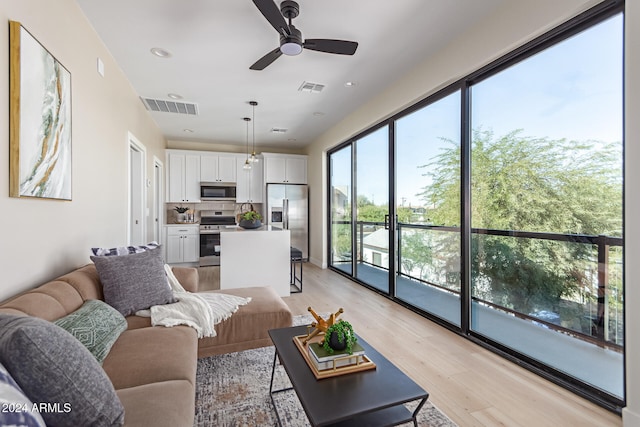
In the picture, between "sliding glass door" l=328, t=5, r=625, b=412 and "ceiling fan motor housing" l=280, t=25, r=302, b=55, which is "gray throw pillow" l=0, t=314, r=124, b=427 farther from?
"sliding glass door" l=328, t=5, r=625, b=412

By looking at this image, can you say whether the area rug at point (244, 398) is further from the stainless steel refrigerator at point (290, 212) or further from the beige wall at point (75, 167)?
the stainless steel refrigerator at point (290, 212)

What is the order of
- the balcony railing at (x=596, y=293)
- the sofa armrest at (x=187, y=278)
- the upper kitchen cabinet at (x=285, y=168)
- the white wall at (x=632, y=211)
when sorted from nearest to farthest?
the white wall at (x=632, y=211)
the balcony railing at (x=596, y=293)
the sofa armrest at (x=187, y=278)
the upper kitchen cabinet at (x=285, y=168)

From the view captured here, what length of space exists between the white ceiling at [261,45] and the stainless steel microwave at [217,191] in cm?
237

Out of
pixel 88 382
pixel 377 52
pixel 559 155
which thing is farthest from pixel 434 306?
pixel 88 382

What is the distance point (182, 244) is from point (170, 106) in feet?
9.84

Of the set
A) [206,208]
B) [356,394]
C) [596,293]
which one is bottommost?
[356,394]

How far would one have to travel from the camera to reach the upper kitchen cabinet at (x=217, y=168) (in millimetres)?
6734

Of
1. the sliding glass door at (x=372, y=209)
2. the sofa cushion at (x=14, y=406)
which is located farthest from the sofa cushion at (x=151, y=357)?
the sliding glass door at (x=372, y=209)

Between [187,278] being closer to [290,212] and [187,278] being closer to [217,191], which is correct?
[290,212]

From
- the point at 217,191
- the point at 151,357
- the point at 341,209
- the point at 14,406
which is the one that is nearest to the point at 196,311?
the point at 151,357

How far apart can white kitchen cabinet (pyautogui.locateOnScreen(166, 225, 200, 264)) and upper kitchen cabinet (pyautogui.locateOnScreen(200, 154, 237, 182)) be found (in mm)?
1160

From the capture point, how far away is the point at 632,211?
1567 millimetres

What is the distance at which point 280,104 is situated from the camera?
4492 millimetres

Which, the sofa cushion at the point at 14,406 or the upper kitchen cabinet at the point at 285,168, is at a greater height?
the upper kitchen cabinet at the point at 285,168
